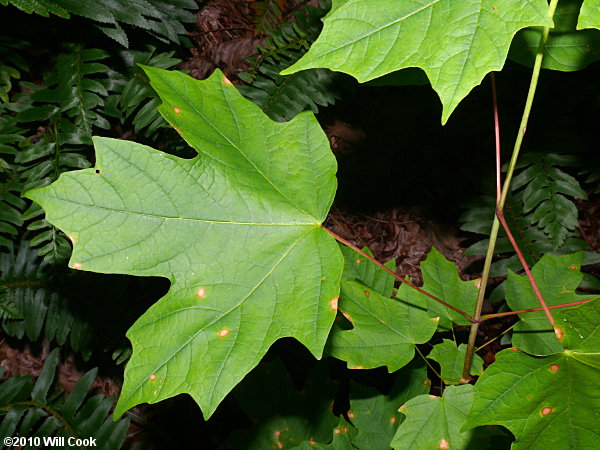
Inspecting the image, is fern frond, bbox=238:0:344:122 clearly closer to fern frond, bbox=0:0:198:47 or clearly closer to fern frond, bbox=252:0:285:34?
fern frond, bbox=252:0:285:34

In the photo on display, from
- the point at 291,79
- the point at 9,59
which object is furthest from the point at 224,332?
the point at 9,59

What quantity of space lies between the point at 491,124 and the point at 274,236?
76.1 inches

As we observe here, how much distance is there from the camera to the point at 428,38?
108 centimetres

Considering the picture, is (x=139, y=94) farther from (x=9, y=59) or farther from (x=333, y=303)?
(x=333, y=303)

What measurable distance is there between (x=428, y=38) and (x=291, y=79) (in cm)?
163

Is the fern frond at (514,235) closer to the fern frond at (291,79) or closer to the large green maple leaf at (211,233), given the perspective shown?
the fern frond at (291,79)

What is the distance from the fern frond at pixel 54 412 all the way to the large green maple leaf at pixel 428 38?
244 cm

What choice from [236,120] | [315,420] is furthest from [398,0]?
[315,420]

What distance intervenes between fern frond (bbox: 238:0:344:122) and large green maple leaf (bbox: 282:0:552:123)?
146 centimetres

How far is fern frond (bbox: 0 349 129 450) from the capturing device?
2727 mm

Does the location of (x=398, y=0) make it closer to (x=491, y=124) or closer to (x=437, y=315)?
(x=437, y=315)

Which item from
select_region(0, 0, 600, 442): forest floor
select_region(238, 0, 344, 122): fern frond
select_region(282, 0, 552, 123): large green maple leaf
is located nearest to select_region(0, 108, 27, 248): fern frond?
select_region(0, 0, 600, 442): forest floor

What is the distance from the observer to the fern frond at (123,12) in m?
2.18

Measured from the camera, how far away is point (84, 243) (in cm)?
124
